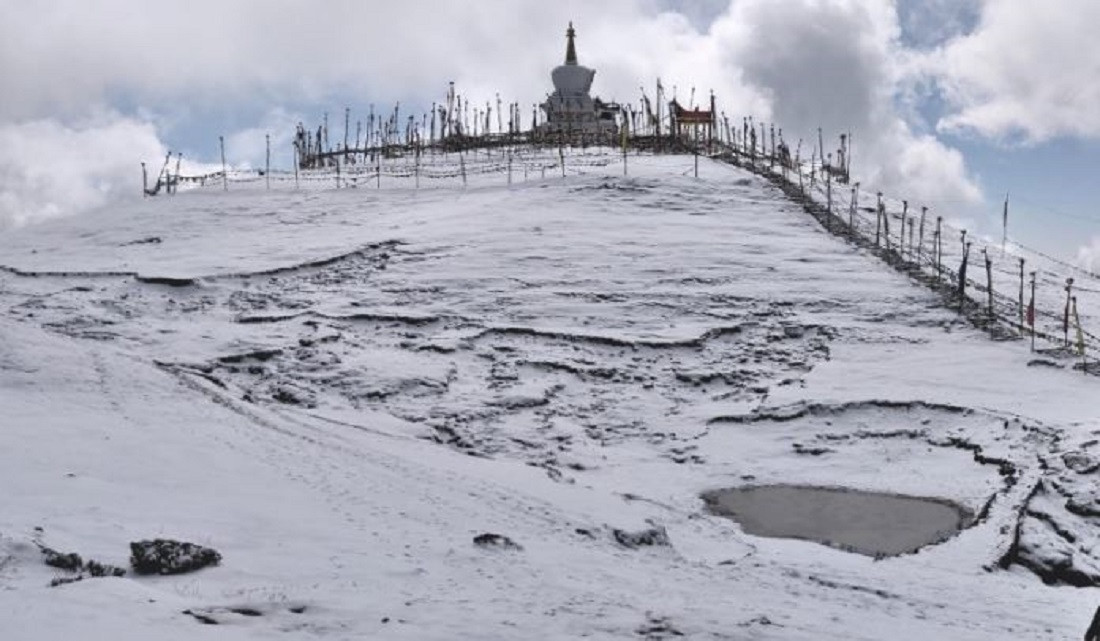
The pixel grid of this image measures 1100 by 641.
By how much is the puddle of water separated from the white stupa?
144ft

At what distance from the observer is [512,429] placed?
718 inches

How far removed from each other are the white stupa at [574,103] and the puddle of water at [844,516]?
144 ft

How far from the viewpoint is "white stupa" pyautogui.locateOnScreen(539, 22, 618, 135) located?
192 feet

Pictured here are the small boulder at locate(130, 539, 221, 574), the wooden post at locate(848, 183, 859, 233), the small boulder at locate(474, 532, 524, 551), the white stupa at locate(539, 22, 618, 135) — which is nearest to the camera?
the small boulder at locate(130, 539, 221, 574)

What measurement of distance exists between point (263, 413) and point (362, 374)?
3.47 meters

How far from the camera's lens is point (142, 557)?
9.37 metres

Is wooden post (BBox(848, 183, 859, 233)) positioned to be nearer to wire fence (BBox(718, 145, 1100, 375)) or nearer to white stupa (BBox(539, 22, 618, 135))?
wire fence (BBox(718, 145, 1100, 375))

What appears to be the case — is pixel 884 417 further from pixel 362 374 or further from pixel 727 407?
pixel 362 374

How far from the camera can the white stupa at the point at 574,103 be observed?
5838 centimetres

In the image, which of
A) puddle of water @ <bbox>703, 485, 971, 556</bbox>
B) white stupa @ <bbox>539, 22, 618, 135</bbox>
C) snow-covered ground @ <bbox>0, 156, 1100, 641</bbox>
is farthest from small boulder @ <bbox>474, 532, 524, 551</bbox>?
white stupa @ <bbox>539, 22, 618, 135</bbox>

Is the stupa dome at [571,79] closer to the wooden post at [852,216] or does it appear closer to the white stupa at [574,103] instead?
the white stupa at [574,103]

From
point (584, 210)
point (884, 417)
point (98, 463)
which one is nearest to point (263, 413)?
point (98, 463)

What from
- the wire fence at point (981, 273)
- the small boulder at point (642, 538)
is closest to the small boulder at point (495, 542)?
the small boulder at point (642, 538)

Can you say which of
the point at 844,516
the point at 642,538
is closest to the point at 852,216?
the point at 844,516
